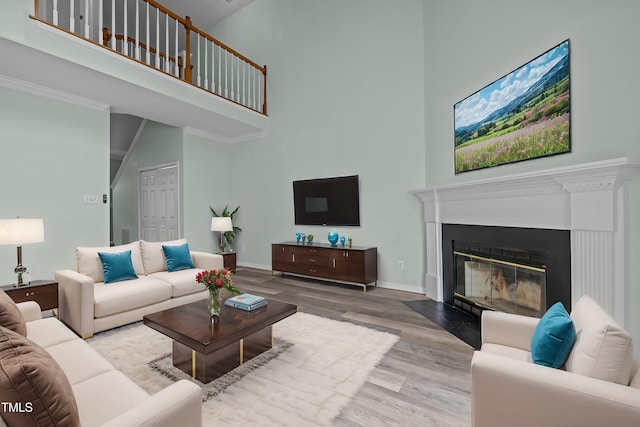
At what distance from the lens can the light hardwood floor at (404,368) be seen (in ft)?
5.61

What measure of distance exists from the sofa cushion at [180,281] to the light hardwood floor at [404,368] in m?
1.05

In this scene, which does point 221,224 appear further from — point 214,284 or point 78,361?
point 78,361

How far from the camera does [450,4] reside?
3.51m

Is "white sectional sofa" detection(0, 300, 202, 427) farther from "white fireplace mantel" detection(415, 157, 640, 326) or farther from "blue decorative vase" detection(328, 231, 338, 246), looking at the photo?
"blue decorative vase" detection(328, 231, 338, 246)

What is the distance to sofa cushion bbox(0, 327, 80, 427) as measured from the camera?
79 cm

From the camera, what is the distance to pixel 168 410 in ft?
3.35

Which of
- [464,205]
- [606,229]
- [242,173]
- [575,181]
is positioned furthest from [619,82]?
[242,173]

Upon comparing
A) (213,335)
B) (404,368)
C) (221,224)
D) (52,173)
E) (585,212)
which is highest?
(52,173)

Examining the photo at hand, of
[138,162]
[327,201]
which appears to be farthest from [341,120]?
[138,162]

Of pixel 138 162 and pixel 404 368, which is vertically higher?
pixel 138 162

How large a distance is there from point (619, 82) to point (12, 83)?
19.5 ft

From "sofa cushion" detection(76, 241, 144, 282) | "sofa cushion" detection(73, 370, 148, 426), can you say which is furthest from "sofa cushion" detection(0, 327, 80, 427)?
"sofa cushion" detection(76, 241, 144, 282)

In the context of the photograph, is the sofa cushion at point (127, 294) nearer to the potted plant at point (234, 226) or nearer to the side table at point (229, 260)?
the side table at point (229, 260)

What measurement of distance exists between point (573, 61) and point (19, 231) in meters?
4.82
